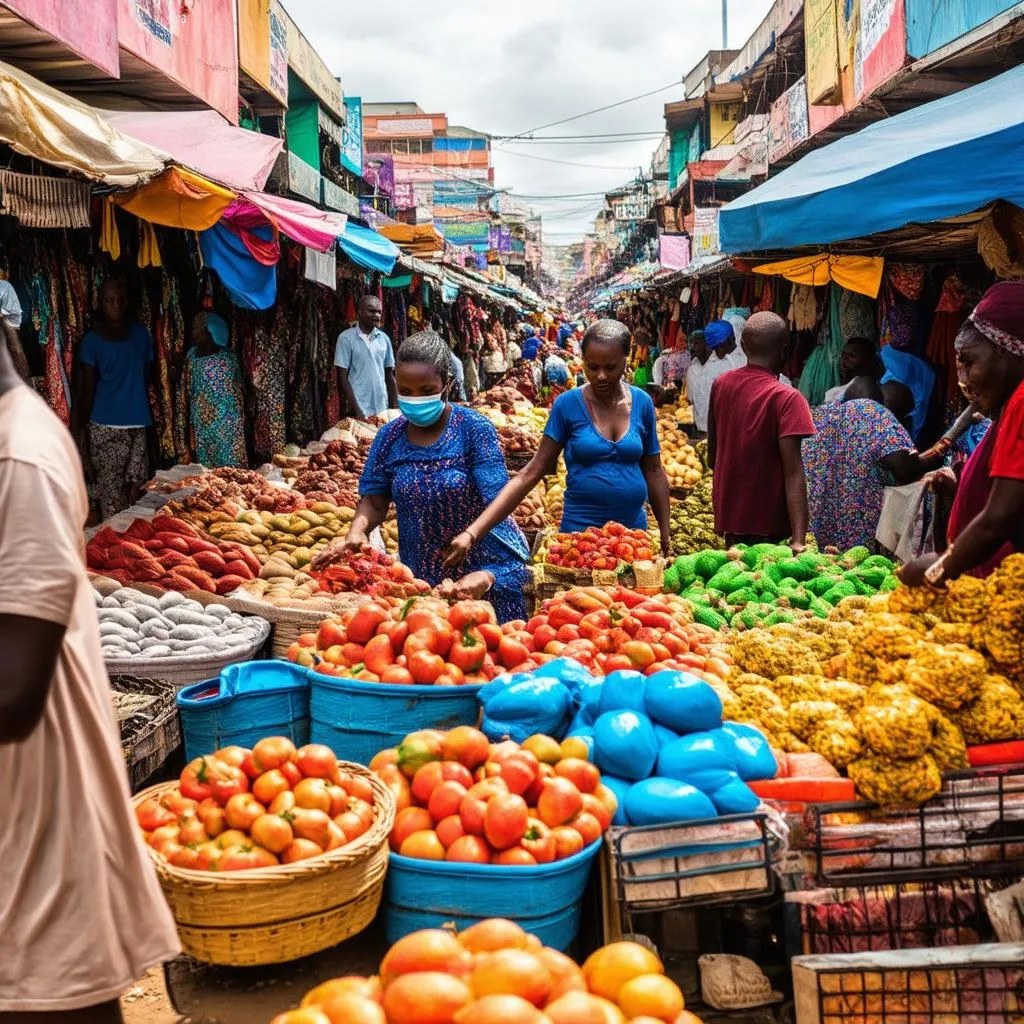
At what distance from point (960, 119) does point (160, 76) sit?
308 inches

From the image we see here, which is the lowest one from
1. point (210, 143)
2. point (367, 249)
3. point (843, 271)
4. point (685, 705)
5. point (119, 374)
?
point (685, 705)

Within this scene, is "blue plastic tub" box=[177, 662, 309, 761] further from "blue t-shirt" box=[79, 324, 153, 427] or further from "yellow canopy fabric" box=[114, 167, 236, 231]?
"blue t-shirt" box=[79, 324, 153, 427]

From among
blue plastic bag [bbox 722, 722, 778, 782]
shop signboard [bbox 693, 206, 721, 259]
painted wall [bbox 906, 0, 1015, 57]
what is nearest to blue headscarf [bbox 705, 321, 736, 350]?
painted wall [bbox 906, 0, 1015, 57]

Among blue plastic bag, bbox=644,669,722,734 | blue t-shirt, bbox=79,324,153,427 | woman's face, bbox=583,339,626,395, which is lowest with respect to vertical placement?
blue plastic bag, bbox=644,669,722,734

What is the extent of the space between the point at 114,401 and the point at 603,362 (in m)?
4.78

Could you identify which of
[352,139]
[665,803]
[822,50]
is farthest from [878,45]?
[352,139]

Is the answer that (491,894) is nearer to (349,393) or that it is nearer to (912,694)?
(912,694)

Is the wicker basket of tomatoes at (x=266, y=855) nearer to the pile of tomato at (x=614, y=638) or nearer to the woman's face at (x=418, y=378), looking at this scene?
the pile of tomato at (x=614, y=638)

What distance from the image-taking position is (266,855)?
7.86 ft

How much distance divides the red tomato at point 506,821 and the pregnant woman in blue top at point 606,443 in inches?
112

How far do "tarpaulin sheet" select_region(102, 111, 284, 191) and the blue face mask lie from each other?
8.54 ft

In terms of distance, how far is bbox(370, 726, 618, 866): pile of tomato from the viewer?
2434 mm

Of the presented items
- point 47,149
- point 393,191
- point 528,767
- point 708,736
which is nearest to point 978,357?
point 708,736

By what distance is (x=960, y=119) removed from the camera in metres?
4.51
